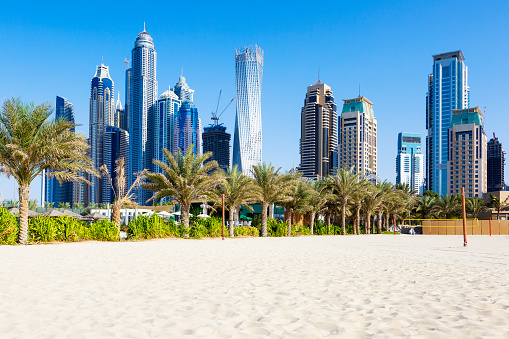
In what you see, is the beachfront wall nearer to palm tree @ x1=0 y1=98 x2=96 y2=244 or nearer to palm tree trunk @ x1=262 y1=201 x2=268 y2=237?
palm tree trunk @ x1=262 y1=201 x2=268 y2=237

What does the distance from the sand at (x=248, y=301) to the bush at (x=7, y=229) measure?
26.4 feet

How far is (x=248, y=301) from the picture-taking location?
635 centimetres

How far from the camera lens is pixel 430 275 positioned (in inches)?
372

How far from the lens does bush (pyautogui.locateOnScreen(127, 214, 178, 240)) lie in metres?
23.0

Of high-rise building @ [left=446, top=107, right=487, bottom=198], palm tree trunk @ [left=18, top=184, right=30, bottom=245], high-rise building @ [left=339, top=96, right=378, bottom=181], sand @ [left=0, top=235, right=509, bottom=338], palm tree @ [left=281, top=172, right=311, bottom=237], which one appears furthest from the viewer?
high-rise building @ [left=339, top=96, right=378, bottom=181]

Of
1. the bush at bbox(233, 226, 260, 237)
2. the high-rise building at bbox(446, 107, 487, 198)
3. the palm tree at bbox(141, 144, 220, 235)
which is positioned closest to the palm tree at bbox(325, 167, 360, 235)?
the bush at bbox(233, 226, 260, 237)

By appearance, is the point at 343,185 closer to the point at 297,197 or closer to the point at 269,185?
the point at 297,197

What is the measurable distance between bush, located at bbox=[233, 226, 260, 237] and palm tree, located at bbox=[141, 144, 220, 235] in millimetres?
5397

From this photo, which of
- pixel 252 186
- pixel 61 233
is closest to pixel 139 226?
pixel 61 233

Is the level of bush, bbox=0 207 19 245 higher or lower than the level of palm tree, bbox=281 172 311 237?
lower

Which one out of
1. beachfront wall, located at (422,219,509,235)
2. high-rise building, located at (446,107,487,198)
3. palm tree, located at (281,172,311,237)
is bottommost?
beachfront wall, located at (422,219,509,235)

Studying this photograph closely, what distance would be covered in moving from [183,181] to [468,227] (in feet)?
122

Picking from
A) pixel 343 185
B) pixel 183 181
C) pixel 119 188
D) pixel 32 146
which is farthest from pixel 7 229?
pixel 343 185

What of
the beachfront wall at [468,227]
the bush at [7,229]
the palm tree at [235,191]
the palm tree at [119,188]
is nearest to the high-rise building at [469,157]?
the beachfront wall at [468,227]
